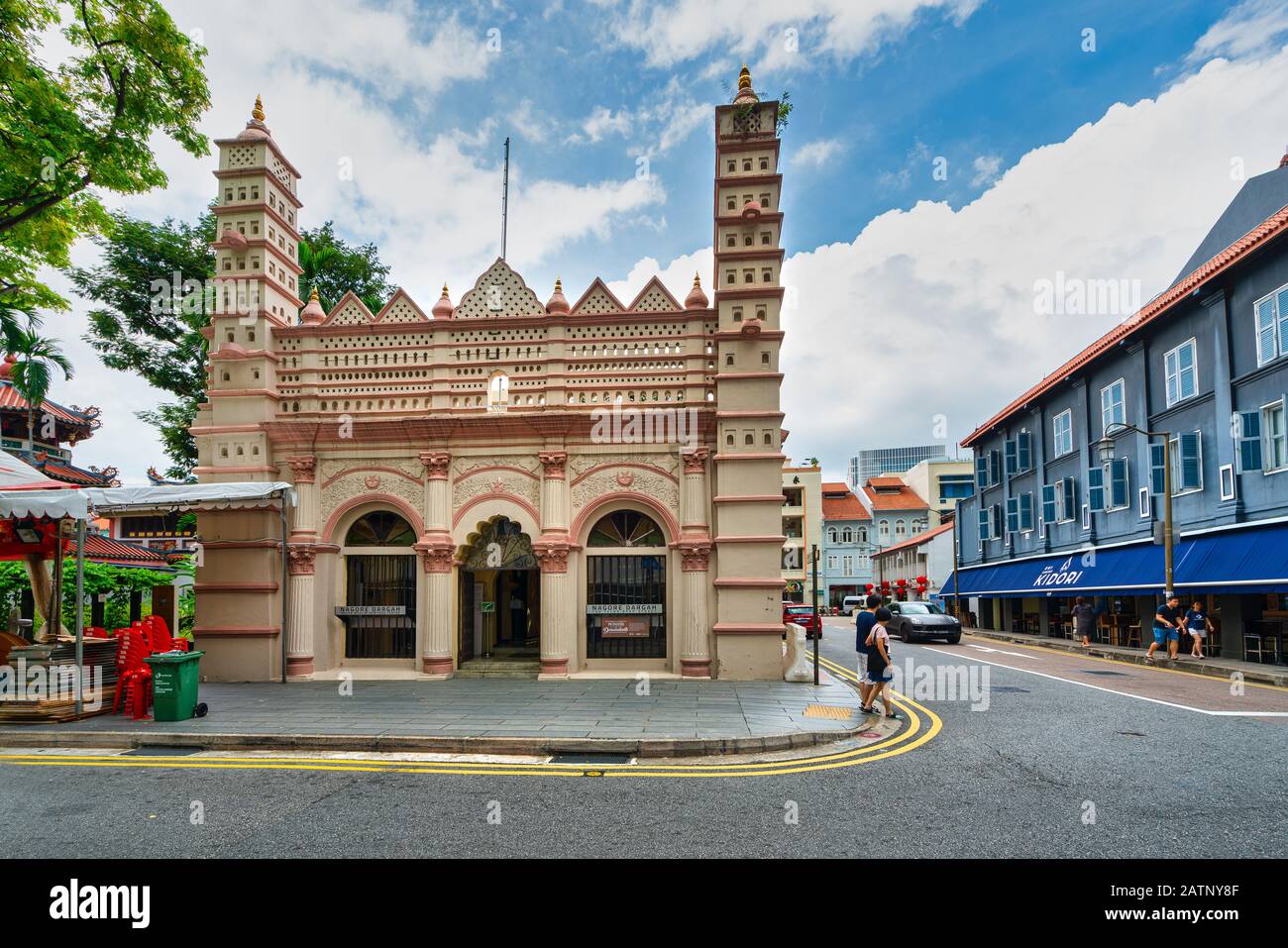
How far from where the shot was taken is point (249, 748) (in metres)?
9.07

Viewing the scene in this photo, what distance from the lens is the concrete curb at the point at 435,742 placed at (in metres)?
8.59

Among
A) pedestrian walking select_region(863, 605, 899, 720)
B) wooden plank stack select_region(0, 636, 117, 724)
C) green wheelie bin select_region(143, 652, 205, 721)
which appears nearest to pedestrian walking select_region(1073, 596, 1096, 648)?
pedestrian walking select_region(863, 605, 899, 720)

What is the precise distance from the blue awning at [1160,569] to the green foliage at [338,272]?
1081 inches

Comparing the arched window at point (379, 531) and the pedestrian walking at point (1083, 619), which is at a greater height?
the arched window at point (379, 531)

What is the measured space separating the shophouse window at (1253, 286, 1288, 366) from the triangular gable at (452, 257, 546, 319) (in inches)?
685

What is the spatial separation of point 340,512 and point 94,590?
47.7 ft

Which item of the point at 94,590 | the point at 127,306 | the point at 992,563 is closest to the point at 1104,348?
the point at 992,563

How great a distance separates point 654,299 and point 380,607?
882 centimetres

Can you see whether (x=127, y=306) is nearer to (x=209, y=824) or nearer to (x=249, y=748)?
(x=249, y=748)

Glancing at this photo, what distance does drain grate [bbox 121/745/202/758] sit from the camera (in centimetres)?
877

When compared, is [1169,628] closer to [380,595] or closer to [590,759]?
[590,759]

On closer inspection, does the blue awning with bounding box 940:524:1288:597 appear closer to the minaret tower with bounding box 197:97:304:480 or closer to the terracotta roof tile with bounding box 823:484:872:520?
the minaret tower with bounding box 197:97:304:480

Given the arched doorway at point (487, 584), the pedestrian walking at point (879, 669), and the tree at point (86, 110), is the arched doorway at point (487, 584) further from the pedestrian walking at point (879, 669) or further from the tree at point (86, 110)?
the tree at point (86, 110)

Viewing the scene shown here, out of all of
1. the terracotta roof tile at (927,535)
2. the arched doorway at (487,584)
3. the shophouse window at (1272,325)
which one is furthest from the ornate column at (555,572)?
the terracotta roof tile at (927,535)
